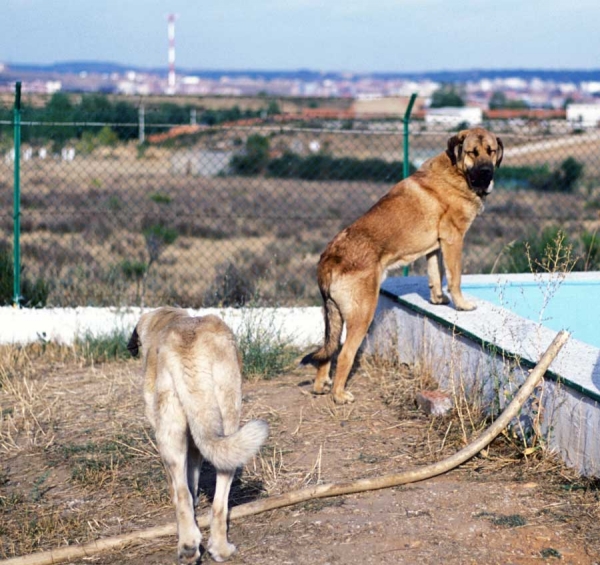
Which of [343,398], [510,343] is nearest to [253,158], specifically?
[343,398]

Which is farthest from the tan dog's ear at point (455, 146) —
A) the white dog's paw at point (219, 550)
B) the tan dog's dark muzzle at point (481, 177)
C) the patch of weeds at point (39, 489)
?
the white dog's paw at point (219, 550)

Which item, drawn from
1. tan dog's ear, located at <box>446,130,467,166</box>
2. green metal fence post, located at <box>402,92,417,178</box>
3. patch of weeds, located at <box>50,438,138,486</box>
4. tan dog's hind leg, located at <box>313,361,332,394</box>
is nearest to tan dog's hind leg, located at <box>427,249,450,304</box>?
tan dog's ear, located at <box>446,130,467,166</box>

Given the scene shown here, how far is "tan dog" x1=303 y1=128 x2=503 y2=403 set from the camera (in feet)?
21.9

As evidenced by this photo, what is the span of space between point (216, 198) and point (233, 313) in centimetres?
1683

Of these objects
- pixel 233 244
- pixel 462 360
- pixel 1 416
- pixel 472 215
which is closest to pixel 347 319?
pixel 462 360

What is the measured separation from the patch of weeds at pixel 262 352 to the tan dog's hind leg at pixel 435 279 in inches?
54.6

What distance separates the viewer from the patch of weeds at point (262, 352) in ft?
24.8

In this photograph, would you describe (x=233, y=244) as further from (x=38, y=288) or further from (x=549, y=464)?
(x=549, y=464)

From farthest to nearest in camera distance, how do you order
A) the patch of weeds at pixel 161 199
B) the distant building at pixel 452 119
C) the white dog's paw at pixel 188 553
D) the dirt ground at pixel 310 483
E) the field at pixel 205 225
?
the patch of weeds at pixel 161 199 → the field at pixel 205 225 → the distant building at pixel 452 119 → the dirt ground at pixel 310 483 → the white dog's paw at pixel 188 553

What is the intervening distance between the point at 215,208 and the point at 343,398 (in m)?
16.9

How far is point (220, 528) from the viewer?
13.5 feet

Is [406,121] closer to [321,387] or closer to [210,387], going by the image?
[321,387]

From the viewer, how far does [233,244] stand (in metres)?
17.6

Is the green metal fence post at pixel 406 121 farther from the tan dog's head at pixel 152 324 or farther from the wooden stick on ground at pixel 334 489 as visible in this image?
the tan dog's head at pixel 152 324
